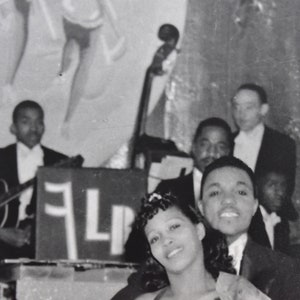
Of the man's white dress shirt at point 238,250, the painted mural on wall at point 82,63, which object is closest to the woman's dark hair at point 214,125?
the painted mural on wall at point 82,63

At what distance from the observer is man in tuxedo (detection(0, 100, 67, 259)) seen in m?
3.57

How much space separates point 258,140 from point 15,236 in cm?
140

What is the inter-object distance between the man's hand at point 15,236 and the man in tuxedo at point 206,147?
727 millimetres

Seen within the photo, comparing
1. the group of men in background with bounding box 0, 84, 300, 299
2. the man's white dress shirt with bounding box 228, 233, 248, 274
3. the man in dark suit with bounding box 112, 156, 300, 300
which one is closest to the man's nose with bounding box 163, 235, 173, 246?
the man in dark suit with bounding box 112, 156, 300, 300

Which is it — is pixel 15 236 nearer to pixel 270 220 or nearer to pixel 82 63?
pixel 82 63

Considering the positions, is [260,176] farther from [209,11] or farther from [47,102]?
[47,102]

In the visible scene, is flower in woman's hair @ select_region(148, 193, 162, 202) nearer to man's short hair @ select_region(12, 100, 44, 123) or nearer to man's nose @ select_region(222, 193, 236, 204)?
man's nose @ select_region(222, 193, 236, 204)

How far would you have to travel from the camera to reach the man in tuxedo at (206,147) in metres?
3.68

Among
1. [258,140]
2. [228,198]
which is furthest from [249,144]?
[228,198]

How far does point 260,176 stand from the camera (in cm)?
374

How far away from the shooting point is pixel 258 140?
3.84 metres

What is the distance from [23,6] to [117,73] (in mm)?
627

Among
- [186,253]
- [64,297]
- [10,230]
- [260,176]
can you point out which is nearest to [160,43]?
[260,176]

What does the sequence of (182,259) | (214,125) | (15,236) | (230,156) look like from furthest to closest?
1. (214,125)
2. (15,236)
3. (230,156)
4. (182,259)
